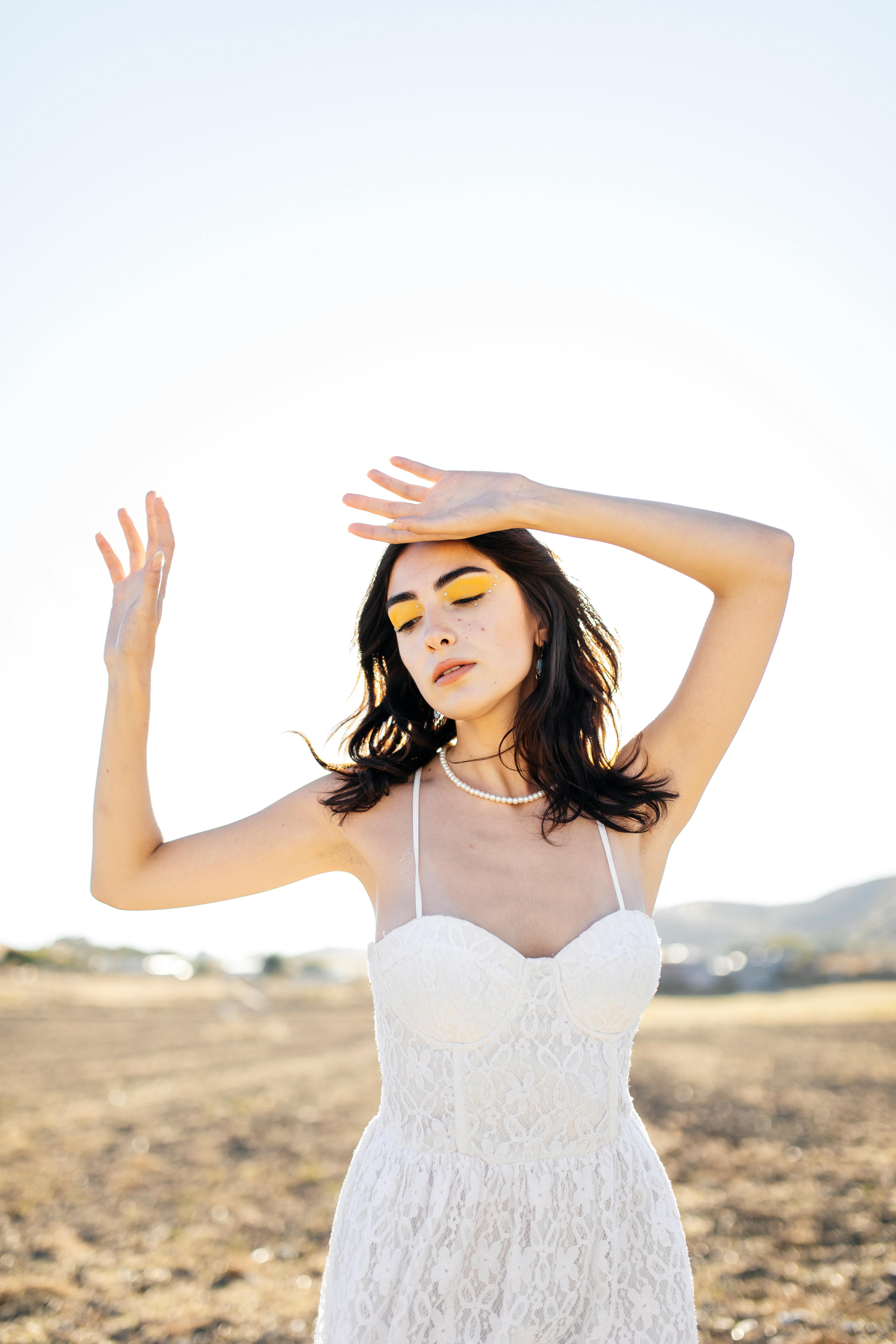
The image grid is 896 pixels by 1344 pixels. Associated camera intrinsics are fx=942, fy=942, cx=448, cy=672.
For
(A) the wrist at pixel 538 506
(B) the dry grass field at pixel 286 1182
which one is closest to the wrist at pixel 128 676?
(A) the wrist at pixel 538 506

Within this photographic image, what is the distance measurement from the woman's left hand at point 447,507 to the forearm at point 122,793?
0.65 m

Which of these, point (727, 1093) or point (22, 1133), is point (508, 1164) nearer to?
point (22, 1133)

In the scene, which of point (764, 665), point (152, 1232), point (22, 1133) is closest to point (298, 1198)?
point (152, 1232)

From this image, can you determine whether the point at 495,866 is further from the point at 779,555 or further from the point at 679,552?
the point at 779,555

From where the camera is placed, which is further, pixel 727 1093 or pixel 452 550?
pixel 727 1093

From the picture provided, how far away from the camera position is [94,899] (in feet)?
7.17

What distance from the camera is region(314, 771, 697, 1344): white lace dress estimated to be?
1.92 meters

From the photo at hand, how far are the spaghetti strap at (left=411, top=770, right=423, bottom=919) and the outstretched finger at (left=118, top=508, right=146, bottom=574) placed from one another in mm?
881

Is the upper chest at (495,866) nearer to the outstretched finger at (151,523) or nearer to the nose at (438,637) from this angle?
the nose at (438,637)

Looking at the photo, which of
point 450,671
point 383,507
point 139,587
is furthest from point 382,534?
point 139,587

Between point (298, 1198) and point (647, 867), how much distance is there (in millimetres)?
5878

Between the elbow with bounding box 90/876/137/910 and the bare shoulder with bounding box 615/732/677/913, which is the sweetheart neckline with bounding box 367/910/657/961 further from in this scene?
the elbow with bounding box 90/876/137/910

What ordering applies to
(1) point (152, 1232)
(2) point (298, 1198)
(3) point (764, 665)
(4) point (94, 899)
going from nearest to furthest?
1. (4) point (94, 899)
2. (3) point (764, 665)
3. (1) point (152, 1232)
4. (2) point (298, 1198)

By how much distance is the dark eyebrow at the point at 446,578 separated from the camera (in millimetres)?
2271
